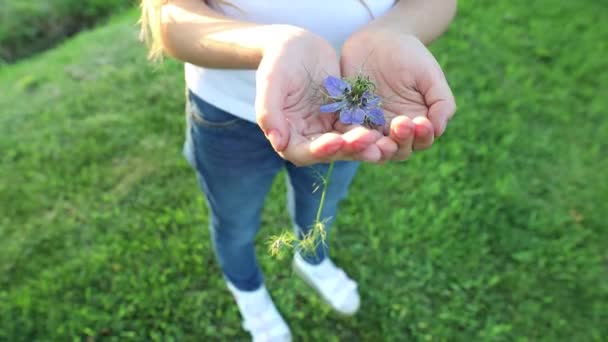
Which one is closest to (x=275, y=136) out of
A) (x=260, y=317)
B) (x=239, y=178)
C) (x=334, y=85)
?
(x=334, y=85)

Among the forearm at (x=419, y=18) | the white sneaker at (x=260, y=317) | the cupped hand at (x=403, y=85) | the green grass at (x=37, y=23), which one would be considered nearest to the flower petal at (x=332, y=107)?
the cupped hand at (x=403, y=85)

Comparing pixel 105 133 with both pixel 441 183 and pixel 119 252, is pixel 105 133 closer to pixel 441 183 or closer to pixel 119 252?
pixel 119 252

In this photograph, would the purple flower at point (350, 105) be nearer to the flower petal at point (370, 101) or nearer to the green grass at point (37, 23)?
the flower petal at point (370, 101)

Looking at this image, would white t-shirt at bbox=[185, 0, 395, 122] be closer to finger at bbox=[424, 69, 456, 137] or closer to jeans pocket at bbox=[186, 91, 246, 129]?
jeans pocket at bbox=[186, 91, 246, 129]

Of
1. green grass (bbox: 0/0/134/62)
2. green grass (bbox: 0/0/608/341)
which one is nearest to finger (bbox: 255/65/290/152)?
green grass (bbox: 0/0/608/341)

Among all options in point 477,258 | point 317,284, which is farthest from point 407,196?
point 317,284

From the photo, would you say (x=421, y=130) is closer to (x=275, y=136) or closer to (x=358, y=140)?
(x=358, y=140)
